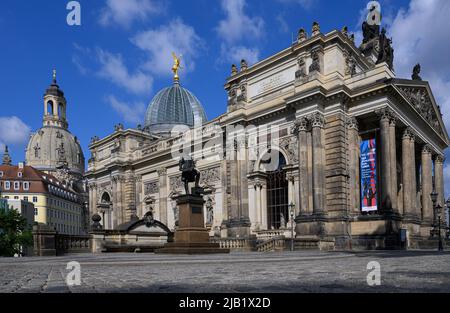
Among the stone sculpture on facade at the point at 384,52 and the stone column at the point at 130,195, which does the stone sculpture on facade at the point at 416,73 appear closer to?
the stone sculpture on facade at the point at 384,52

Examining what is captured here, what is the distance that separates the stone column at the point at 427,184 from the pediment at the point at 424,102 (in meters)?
2.60

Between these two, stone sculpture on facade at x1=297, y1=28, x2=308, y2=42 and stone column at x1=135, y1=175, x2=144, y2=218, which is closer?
stone sculpture on facade at x1=297, y1=28, x2=308, y2=42

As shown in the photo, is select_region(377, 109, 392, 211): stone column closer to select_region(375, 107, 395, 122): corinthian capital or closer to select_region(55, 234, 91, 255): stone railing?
select_region(375, 107, 395, 122): corinthian capital

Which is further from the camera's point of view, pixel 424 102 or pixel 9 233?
pixel 9 233

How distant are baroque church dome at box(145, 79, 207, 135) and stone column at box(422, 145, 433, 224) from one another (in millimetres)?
34743

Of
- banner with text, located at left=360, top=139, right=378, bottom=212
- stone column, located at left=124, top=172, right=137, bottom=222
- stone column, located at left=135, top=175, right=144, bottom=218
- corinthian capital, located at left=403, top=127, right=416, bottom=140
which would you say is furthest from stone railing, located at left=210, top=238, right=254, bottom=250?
stone column, located at left=124, top=172, right=137, bottom=222

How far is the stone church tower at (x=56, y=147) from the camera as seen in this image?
112963 millimetres

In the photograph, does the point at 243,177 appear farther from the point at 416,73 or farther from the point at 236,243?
the point at 416,73

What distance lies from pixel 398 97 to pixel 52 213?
3060 inches

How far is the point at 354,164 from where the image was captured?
29781mm

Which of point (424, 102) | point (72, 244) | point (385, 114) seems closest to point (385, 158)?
point (385, 114)

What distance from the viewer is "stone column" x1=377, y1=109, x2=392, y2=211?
89.3ft

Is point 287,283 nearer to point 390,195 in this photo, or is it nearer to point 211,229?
point 390,195

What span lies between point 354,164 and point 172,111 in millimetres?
38400
